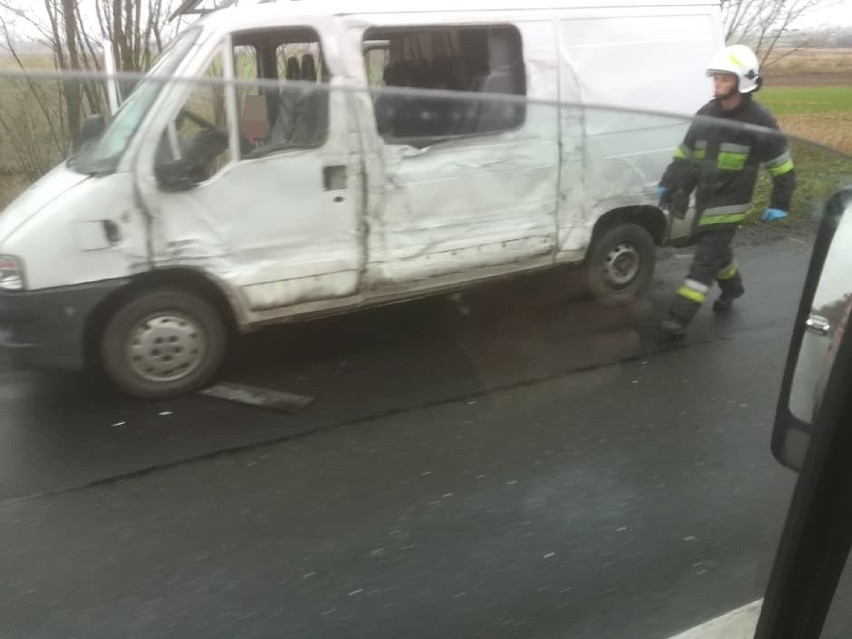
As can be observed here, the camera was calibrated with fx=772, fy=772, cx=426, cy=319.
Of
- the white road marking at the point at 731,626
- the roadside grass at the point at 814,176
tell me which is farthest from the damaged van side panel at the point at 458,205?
the white road marking at the point at 731,626

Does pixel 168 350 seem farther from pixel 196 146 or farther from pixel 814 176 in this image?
pixel 814 176

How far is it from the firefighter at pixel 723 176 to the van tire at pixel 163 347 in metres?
2.13

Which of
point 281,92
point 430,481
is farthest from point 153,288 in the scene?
point 430,481

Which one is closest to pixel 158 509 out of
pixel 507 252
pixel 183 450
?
pixel 183 450

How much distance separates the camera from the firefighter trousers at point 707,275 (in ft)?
10.4

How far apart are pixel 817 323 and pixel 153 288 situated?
262 cm

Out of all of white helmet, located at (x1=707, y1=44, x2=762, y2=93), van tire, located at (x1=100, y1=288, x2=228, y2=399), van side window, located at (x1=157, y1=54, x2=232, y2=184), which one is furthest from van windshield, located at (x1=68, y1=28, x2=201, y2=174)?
white helmet, located at (x1=707, y1=44, x2=762, y2=93)

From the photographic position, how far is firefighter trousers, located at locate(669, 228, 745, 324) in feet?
10.4

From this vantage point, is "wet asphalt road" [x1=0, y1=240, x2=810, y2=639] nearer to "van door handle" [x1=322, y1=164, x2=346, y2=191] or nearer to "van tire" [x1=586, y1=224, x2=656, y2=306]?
Result: "van tire" [x1=586, y1=224, x2=656, y2=306]

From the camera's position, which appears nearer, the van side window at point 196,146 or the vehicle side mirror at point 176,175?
the van side window at point 196,146

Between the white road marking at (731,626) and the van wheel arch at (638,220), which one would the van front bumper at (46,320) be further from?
the white road marking at (731,626)

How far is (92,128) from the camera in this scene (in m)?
2.63

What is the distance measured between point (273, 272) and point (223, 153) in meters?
0.63

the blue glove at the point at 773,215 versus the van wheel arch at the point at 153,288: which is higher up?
the blue glove at the point at 773,215
